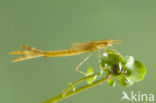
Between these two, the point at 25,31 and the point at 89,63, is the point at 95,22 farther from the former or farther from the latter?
the point at 25,31

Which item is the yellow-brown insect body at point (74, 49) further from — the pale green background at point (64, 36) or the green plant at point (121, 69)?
the pale green background at point (64, 36)

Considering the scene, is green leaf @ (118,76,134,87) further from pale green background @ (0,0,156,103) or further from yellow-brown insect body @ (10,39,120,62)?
pale green background @ (0,0,156,103)

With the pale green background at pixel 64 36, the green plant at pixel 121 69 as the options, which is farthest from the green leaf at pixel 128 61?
the pale green background at pixel 64 36

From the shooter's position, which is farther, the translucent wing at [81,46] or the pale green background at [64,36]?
the pale green background at [64,36]

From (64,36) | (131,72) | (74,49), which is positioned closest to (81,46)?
(74,49)

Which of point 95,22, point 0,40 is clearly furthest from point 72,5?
point 0,40

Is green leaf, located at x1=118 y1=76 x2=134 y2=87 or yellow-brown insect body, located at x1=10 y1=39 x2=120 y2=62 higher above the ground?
yellow-brown insect body, located at x1=10 y1=39 x2=120 y2=62

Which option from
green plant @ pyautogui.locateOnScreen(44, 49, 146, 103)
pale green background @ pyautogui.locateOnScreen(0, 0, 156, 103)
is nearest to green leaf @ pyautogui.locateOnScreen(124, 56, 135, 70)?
green plant @ pyautogui.locateOnScreen(44, 49, 146, 103)

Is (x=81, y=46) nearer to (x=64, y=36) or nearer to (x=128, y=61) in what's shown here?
(x=128, y=61)

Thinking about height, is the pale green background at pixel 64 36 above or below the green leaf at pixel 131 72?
above
